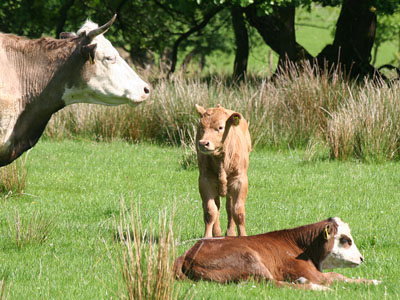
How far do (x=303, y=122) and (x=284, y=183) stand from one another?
11.6 feet

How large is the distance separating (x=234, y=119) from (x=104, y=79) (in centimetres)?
138

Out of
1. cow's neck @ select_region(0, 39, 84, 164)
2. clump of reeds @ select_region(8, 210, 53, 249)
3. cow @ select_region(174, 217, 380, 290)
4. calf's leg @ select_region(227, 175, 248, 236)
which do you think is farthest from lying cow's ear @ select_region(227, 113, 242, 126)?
clump of reeds @ select_region(8, 210, 53, 249)

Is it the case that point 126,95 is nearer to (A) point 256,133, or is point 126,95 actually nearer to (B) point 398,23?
(A) point 256,133

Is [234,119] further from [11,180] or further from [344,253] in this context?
[11,180]

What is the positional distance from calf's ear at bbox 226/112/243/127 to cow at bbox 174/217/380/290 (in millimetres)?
1283

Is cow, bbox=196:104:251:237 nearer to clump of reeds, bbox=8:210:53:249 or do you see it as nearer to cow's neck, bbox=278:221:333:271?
cow's neck, bbox=278:221:333:271

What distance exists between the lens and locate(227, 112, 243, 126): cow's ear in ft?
22.6

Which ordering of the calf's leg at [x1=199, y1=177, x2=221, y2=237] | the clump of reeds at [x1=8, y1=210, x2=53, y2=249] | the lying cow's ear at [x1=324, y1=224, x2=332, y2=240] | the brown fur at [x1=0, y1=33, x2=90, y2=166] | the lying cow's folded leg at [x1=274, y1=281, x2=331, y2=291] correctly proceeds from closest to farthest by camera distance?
the lying cow's folded leg at [x1=274, y1=281, x2=331, y2=291] → the lying cow's ear at [x1=324, y1=224, x2=332, y2=240] → the brown fur at [x1=0, y1=33, x2=90, y2=166] → the clump of reeds at [x1=8, y1=210, x2=53, y2=249] → the calf's leg at [x1=199, y1=177, x2=221, y2=237]

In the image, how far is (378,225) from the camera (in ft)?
25.8

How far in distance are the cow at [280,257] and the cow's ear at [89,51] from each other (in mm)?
1843

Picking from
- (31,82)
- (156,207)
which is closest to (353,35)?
(156,207)

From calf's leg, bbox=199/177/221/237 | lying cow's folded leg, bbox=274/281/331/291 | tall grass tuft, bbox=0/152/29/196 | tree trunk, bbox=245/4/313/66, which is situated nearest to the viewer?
lying cow's folded leg, bbox=274/281/331/291

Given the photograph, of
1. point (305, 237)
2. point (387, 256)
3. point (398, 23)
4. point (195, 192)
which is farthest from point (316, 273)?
point (398, 23)

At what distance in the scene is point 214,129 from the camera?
684 centimetres
